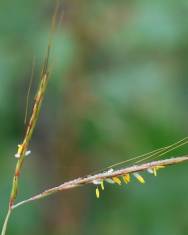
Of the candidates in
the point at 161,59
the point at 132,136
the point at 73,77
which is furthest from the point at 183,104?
the point at 73,77

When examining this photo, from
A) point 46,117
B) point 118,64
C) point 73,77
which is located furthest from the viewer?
point 46,117

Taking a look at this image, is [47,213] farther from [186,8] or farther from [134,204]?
[186,8]

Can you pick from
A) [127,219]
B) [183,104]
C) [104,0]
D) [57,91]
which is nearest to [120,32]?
[104,0]

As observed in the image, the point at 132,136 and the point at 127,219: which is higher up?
the point at 132,136

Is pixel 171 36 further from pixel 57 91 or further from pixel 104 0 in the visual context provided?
pixel 57 91

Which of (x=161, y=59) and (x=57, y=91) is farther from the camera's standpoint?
(x=161, y=59)

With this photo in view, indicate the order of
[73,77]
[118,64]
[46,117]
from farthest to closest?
[46,117], [118,64], [73,77]

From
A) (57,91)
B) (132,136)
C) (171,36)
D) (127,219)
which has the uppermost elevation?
(171,36)
